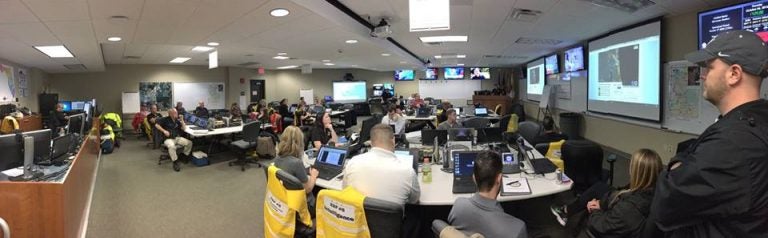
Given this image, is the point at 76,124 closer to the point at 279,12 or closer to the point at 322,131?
the point at 322,131

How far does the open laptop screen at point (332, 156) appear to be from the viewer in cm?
368

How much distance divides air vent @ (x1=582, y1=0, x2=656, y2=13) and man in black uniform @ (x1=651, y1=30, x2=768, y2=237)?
371cm

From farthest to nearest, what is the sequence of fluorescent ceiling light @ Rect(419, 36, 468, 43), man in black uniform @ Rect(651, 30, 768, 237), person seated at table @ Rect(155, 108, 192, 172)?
fluorescent ceiling light @ Rect(419, 36, 468, 43) → person seated at table @ Rect(155, 108, 192, 172) → man in black uniform @ Rect(651, 30, 768, 237)

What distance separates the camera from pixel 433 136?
473 cm

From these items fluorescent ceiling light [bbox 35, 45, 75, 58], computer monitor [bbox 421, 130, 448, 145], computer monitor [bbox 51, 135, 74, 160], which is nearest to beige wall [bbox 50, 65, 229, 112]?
fluorescent ceiling light [bbox 35, 45, 75, 58]

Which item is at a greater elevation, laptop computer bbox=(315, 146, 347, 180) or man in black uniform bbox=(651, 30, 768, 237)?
man in black uniform bbox=(651, 30, 768, 237)

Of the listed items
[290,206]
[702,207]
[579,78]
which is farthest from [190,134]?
[579,78]

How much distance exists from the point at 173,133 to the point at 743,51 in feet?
27.7

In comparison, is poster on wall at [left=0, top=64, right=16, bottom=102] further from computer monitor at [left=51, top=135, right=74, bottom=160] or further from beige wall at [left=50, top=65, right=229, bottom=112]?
computer monitor at [left=51, top=135, right=74, bottom=160]

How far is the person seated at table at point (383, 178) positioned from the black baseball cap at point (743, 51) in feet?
5.90

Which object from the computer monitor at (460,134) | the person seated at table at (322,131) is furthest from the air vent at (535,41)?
the person seated at table at (322,131)

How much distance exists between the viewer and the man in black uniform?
1101mm

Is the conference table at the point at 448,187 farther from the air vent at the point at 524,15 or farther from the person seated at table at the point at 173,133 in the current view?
the person seated at table at the point at 173,133

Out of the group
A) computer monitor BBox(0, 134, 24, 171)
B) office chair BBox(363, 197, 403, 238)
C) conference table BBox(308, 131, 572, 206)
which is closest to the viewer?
office chair BBox(363, 197, 403, 238)
